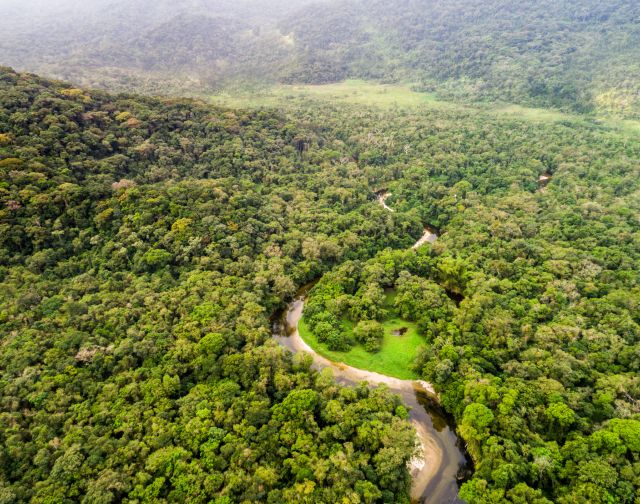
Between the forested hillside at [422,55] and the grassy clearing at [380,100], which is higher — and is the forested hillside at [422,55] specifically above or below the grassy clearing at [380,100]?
above

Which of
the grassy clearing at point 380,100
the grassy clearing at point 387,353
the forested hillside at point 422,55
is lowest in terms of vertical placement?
the grassy clearing at point 387,353

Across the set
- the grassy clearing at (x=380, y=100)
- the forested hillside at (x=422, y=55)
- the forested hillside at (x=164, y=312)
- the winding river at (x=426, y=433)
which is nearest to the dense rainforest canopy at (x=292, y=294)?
the forested hillside at (x=164, y=312)

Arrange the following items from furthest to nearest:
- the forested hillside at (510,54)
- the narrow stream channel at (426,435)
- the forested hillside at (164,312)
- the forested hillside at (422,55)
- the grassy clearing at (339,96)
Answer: the grassy clearing at (339,96)
the forested hillside at (422,55)
the forested hillside at (510,54)
the narrow stream channel at (426,435)
the forested hillside at (164,312)

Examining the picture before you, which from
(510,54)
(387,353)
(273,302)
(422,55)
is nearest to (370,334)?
(387,353)

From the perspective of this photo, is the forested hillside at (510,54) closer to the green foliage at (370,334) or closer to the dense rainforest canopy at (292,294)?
the dense rainforest canopy at (292,294)

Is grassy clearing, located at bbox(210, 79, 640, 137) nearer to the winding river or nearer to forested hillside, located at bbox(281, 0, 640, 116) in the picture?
forested hillside, located at bbox(281, 0, 640, 116)
